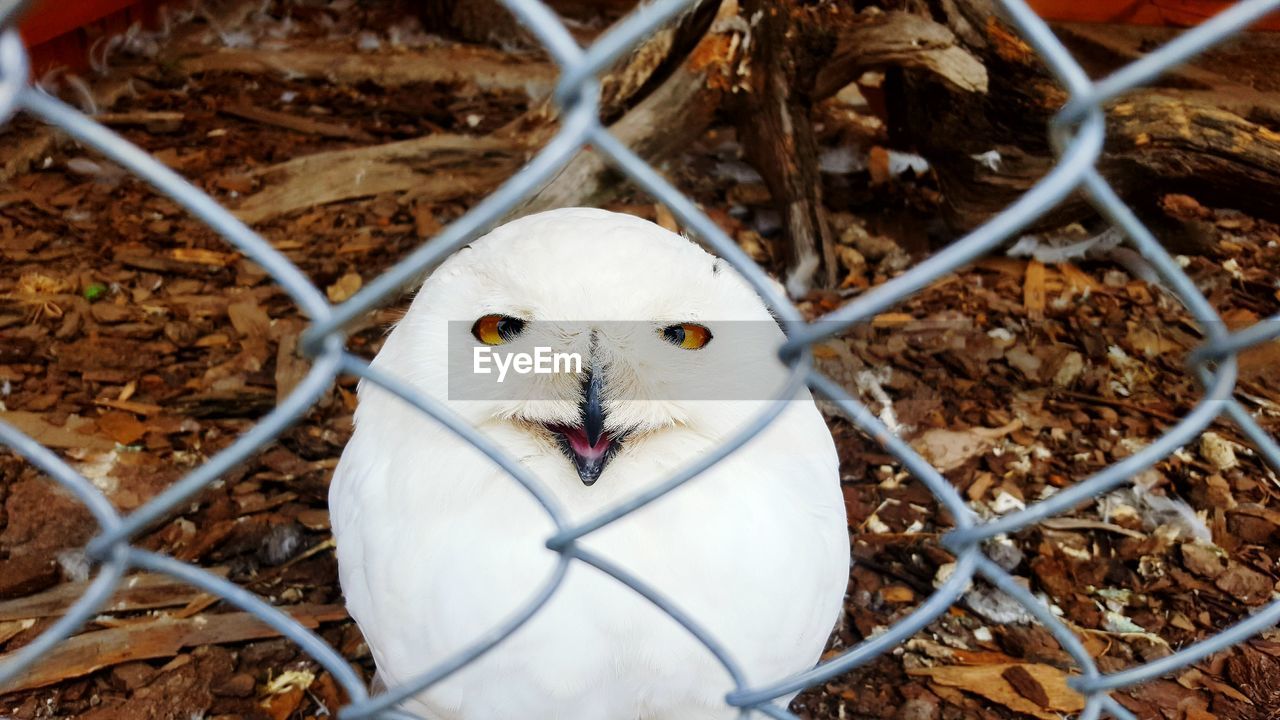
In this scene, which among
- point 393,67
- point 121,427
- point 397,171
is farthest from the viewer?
point 393,67

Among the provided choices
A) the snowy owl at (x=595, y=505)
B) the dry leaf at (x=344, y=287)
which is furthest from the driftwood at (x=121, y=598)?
the dry leaf at (x=344, y=287)

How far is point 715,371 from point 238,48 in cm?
507

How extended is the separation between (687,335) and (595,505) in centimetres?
41

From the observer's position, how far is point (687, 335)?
191 centimetres

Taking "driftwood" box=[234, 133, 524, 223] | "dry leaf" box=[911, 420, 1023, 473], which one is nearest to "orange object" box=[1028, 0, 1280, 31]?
"dry leaf" box=[911, 420, 1023, 473]

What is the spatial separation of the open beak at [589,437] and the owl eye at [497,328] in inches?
7.5

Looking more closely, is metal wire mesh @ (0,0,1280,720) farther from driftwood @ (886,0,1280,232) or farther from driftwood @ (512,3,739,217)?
driftwood @ (512,3,739,217)

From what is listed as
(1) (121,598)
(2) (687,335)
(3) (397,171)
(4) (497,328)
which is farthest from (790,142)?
(1) (121,598)

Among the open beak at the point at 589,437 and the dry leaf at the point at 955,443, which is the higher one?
the open beak at the point at 589,437

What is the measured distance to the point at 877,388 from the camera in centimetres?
358

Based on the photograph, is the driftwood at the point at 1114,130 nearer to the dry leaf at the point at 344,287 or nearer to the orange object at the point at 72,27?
the dry leaf at the point at 344,287

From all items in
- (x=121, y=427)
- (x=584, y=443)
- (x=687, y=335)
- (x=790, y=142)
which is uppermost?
(x=687, y=335)

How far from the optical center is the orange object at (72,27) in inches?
168

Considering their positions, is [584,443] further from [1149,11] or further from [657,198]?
[1149,11]
